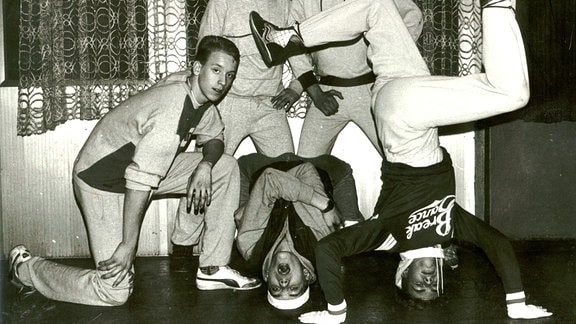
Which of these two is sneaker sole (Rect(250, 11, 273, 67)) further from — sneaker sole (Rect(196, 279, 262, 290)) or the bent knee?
sneaker sole (Rect(196, 279, 262, 290))

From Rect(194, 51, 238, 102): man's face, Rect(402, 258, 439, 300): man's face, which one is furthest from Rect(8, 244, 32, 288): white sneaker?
Rect(402, 258, 439, 300): man's face

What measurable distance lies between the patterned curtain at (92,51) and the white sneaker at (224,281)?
1200 mm

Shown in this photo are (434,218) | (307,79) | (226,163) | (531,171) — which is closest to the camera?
(434,218)

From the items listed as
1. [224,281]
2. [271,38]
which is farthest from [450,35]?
[224,281]

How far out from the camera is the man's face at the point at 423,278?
358cm

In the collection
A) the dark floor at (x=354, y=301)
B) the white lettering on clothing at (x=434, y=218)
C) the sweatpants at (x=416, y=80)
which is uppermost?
the sweatpants at (x=416, y=80)

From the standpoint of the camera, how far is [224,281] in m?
3.83

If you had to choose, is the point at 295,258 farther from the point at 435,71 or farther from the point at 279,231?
the point at 435,71

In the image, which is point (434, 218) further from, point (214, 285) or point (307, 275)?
point (214, 285)

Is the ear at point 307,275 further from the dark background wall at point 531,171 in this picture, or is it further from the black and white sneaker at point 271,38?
the dark background wall at point 531,171

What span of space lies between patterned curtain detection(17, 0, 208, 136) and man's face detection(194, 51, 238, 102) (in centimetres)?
87

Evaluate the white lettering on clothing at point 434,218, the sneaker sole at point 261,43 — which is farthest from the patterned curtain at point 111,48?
the white lettering on clothing at point 434,218

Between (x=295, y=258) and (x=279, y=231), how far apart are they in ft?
0.61

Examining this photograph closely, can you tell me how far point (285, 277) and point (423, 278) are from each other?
66 cm
